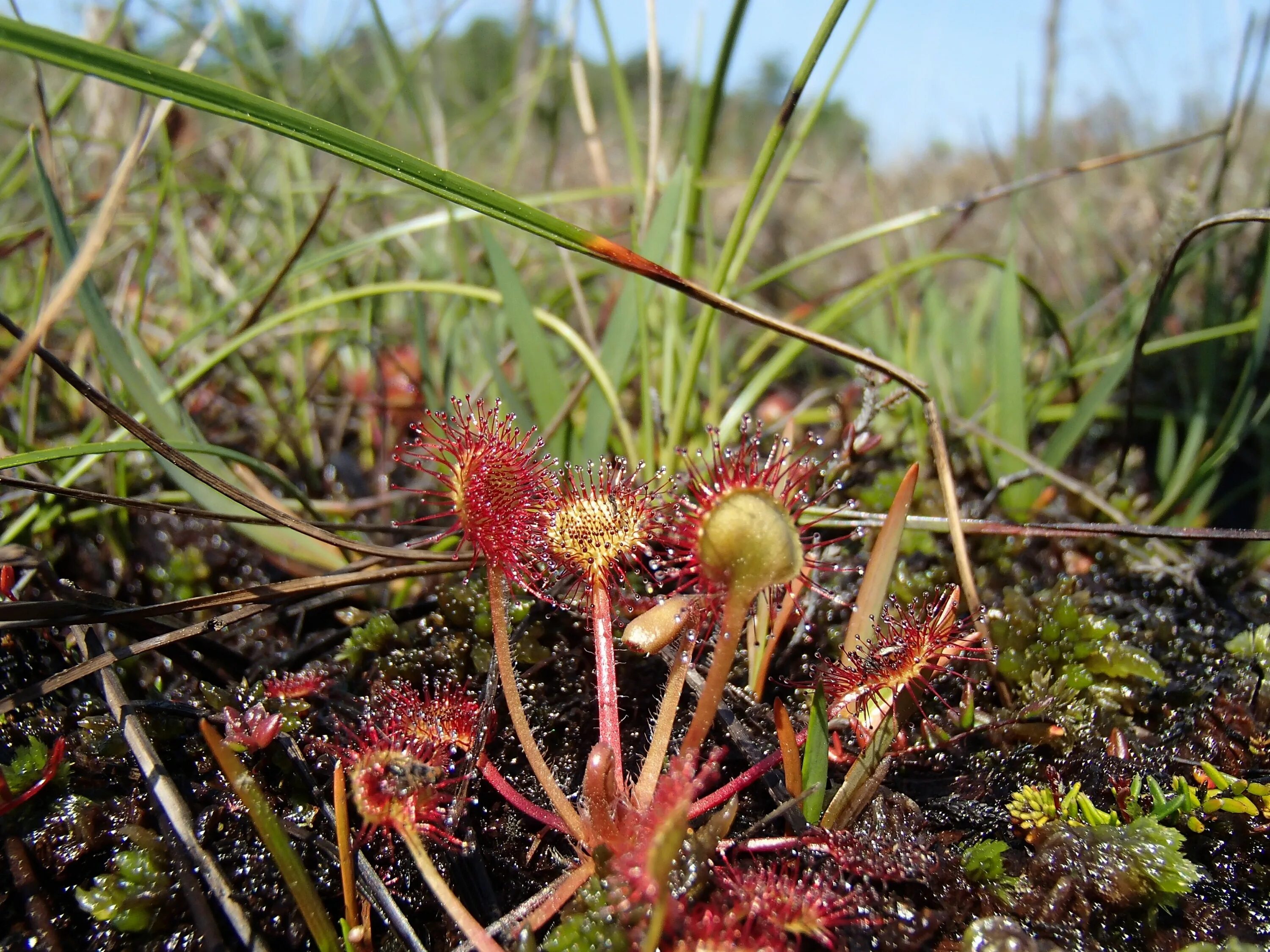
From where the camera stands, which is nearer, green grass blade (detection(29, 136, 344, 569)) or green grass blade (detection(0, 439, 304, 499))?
green grass blade (detection(0, 439, 304, 499))

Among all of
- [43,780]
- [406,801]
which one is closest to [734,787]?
[406,801]

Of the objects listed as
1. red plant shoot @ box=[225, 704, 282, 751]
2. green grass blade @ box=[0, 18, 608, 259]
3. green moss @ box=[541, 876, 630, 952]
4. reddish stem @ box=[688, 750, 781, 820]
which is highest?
green grass blade @ box=[0, 18, 608, 259]

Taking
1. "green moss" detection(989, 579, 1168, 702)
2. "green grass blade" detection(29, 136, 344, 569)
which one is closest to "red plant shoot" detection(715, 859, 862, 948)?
"green moss" detection(989, 579, 1168, 702)

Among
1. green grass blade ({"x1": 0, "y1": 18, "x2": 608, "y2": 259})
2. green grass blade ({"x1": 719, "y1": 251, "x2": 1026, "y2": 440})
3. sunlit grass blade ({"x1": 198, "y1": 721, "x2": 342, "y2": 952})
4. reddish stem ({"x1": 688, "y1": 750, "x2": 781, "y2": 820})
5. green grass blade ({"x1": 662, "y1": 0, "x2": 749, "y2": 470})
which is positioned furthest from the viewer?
green grass blade ({"x1": 719, "y1": 251, "x2": 1026, "y2": 440})

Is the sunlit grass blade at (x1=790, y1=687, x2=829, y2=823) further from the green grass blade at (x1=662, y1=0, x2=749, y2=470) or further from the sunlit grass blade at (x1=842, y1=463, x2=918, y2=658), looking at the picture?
the green grass blade at (x1=662, y1=0, x2=749, y2=470)

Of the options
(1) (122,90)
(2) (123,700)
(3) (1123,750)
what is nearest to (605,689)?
(2) (123,700)

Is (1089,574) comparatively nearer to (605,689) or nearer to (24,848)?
(605,689)

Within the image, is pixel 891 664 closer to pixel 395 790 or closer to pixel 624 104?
pixel 395 790
